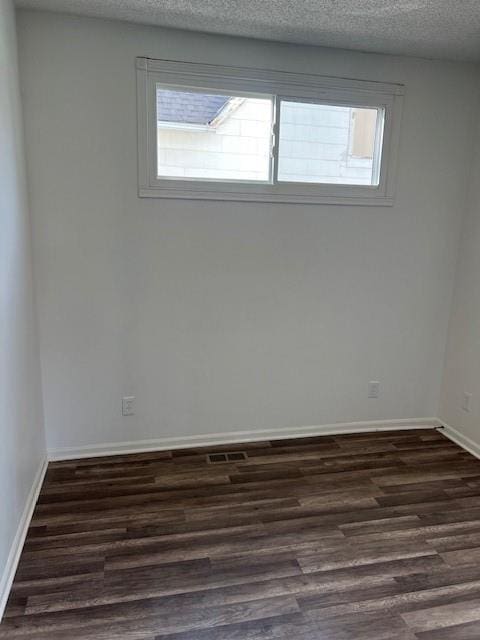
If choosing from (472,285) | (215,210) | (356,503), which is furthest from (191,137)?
(356,503)

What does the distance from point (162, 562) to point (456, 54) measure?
3.23 metres

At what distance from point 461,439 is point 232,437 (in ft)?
5.26

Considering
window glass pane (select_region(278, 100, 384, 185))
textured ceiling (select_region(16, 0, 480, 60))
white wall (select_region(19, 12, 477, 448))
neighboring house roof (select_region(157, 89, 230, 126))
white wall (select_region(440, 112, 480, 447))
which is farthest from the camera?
white wall (select_region(440, 112, 480, 447))

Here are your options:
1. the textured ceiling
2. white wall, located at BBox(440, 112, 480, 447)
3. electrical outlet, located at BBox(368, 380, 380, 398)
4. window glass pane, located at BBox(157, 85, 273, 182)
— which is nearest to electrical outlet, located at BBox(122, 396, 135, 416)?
window glass pane, located at BBox(157, 85, 273, 182)

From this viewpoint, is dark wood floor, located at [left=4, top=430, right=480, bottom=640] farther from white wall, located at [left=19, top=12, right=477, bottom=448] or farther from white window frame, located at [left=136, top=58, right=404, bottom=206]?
white window frame, located at [left=136, top=58, right=404, bottom=206]

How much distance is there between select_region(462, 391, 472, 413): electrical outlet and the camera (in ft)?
10.2

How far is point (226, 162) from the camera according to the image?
275cm

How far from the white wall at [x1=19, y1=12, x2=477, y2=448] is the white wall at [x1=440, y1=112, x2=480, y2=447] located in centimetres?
8

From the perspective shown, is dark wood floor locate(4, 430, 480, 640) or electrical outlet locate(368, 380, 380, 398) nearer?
dark wood floor locate(4, 430, 480, 640)

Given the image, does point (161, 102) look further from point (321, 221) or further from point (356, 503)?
point (356, 503)

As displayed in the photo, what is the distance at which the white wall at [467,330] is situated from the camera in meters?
3.02

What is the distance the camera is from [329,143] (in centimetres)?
288

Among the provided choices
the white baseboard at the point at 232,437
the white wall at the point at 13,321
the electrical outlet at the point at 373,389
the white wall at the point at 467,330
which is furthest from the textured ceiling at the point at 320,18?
the white baseboard at the point at 232,437

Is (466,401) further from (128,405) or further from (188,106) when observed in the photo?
(188,106)
